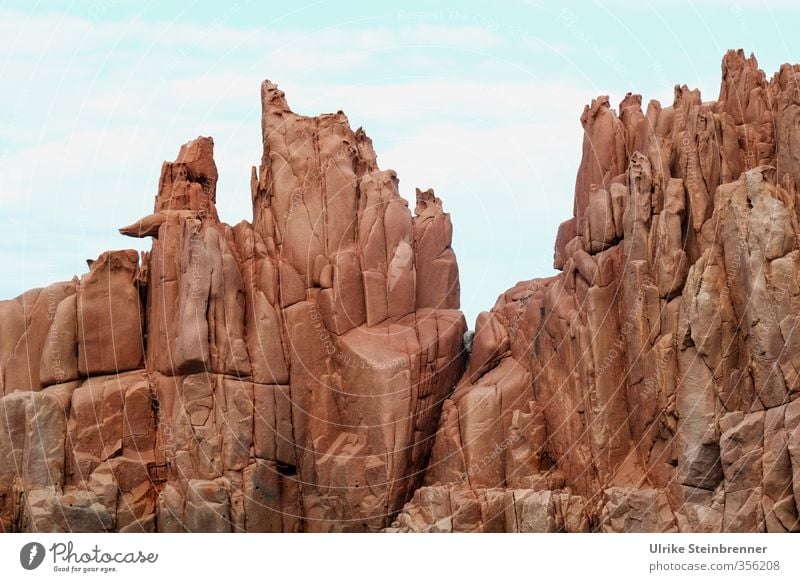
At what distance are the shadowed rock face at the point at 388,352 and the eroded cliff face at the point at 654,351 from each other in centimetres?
9

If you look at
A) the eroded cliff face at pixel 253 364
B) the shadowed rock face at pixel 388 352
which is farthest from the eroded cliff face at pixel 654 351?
the eroded cliff face at pixel 253 364

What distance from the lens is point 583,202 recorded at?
7400 centimetres

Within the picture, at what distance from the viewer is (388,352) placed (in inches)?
2867

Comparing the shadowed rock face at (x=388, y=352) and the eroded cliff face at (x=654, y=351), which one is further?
the shadowed rock face at (x=388, y=352)

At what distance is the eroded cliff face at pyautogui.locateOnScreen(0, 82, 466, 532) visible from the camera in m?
72.4

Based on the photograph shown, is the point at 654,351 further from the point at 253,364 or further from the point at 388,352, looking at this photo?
the point at 253,364

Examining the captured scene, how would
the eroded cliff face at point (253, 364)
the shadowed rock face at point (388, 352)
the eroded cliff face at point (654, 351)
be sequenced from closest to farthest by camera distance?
the eroded cliff face at point (654, 351) < the shadowed rock face at point (388, 352) < the eroded cliff face at point (253, 364)

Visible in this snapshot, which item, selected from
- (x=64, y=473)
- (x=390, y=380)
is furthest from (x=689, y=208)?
(x=64, y=473)

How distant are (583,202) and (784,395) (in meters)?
11.0

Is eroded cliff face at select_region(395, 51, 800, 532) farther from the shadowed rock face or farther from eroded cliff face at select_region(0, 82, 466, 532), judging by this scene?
eroded cliff face at select_region(0, 82, 466, 532)

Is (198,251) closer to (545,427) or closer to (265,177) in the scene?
(265,177)

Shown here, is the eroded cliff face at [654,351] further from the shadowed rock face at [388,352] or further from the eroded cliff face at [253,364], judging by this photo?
the eroded cliff face at [253,364]

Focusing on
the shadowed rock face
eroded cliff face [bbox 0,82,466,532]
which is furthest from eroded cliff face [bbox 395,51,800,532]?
eroded cliff face [bbox 0,82,466,532]

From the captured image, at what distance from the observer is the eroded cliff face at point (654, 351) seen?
219 feet
